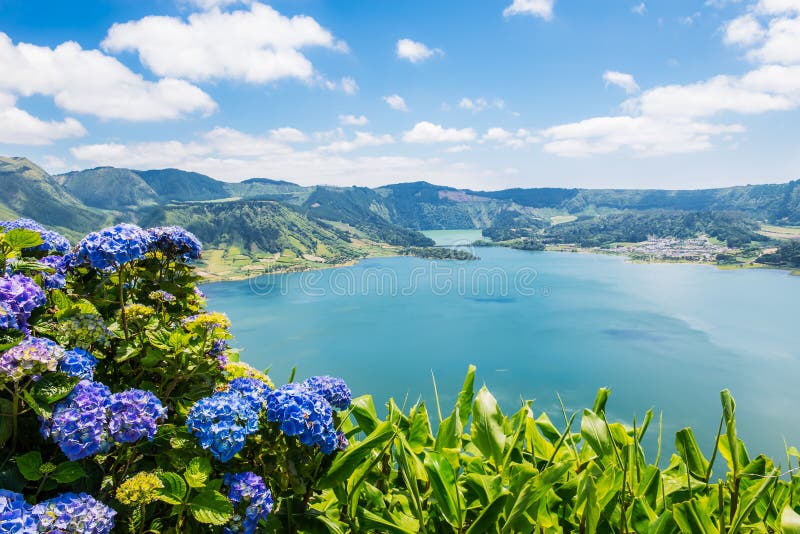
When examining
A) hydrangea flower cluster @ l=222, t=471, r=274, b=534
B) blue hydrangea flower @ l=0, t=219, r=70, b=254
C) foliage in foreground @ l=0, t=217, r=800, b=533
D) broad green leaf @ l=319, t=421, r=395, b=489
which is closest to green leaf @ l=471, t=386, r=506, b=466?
foliage in foreground @ l=0, t=217, r=800, b=533

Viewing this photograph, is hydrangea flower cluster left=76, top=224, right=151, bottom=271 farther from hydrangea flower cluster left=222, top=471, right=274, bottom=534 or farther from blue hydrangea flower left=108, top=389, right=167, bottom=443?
hydrangea flower cluster left=222, top=471, right=274, bottom=534

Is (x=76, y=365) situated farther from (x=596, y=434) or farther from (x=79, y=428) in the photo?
(x=596, y=434)

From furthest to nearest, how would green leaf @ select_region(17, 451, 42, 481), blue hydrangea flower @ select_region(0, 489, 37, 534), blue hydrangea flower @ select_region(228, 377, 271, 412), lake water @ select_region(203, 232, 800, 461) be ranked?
lake water @ select_region(203, 232, 800, 461), blue hydrangea flower @ select_region(228, 377, 271, 412), green leaf @ select_region(17, 451, 42, 481), blue hydrangea flower @ select_region(0, 489, 37, 534)

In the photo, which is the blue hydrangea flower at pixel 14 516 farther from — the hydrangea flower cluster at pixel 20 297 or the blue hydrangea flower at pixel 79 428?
the hydrangea flower cluster at pixel 20 297

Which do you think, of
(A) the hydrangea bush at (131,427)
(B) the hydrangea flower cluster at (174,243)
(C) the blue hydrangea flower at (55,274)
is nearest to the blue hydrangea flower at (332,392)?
(A) the hydrangea bush at (131,427)

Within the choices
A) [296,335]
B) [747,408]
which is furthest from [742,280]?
[296,335]

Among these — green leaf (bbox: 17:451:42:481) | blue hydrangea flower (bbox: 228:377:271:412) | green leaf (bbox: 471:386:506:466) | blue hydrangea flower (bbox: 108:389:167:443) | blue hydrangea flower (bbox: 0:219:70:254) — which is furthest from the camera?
blue hydrangea flower (bbox: 0:219:70:254)
